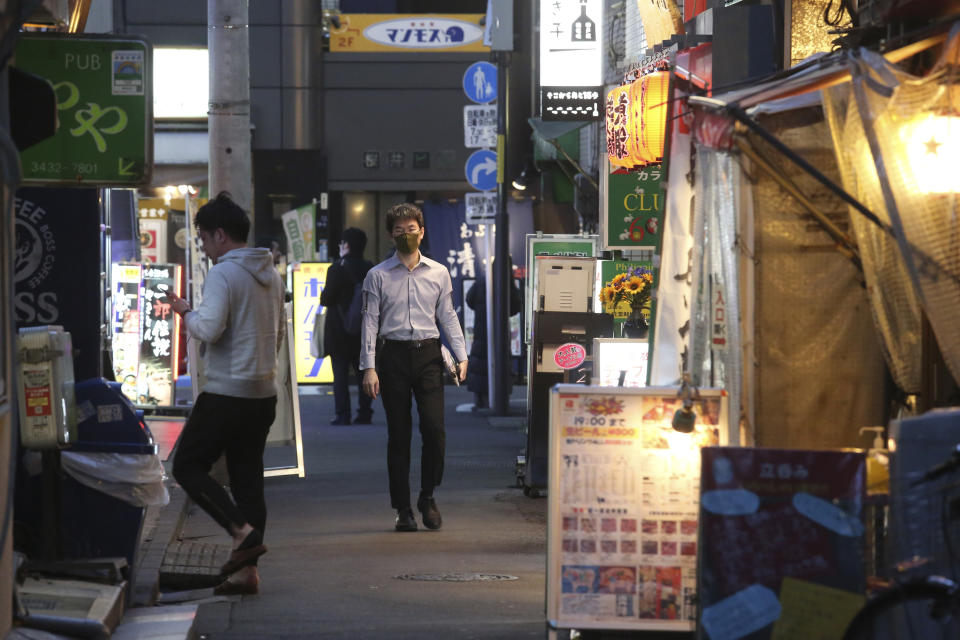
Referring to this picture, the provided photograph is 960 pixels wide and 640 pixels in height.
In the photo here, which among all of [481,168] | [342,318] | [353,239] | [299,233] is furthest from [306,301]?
[299,233]

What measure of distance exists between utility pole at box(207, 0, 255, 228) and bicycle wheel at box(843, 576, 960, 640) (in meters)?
8.62

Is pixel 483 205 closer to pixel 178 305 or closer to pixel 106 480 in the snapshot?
pixel 178 305

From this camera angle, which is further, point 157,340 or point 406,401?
point 157,340

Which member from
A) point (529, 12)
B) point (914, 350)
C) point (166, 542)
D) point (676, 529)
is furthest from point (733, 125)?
point (529, 12)

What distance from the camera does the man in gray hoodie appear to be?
8406mm

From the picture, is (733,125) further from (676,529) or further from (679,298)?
(676,529)

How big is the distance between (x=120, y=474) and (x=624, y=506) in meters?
2.93

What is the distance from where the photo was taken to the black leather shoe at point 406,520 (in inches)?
425

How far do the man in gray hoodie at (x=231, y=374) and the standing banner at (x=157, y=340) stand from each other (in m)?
10.3

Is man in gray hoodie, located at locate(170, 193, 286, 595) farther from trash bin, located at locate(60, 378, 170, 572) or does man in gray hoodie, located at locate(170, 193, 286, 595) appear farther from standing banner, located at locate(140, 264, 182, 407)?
standing banner, located at locate(140, 264, 182, 407)

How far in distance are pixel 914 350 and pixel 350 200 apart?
25003 mm

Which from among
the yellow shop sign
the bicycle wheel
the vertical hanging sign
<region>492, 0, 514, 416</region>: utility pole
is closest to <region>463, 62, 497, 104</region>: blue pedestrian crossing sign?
<region>492, 0, 514, 416</region>: utility pole

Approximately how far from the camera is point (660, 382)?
→ 24.7 feet

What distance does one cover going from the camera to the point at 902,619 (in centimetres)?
496
